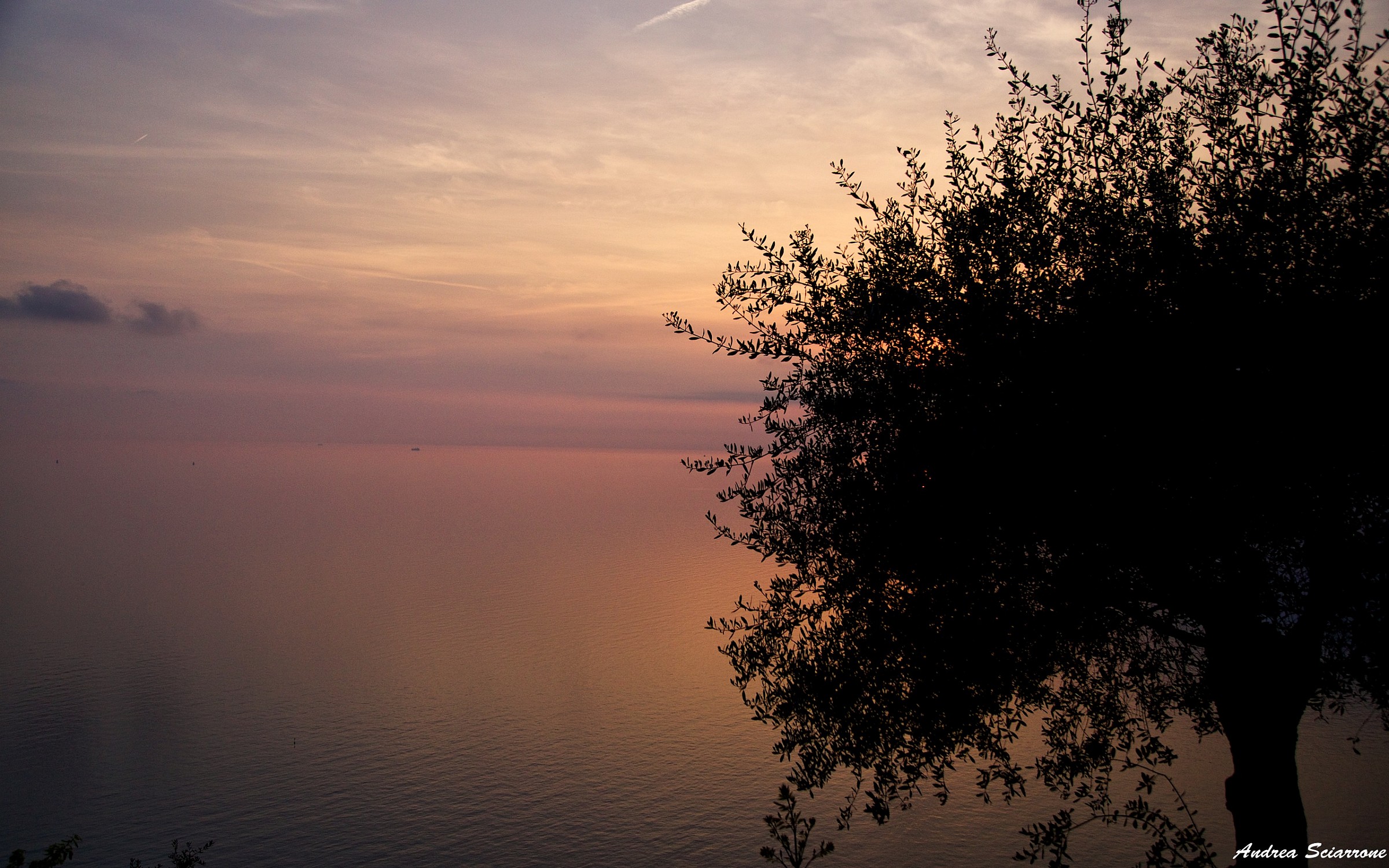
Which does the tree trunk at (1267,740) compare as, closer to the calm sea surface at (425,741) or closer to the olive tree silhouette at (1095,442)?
the olive tree silhouette at (1095,442)

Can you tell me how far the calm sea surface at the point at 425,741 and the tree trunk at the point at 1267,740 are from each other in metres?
39.8

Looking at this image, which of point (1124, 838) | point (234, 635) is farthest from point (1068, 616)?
point (234, 635)

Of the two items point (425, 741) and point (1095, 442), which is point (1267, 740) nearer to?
point (1095, 442)

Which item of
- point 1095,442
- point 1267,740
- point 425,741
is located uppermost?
point 1095,442

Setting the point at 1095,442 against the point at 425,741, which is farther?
the point at 425,741

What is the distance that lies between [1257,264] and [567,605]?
110512 millimetres

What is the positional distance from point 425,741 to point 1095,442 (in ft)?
211

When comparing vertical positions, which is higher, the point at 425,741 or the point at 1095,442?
the point at 1095,442

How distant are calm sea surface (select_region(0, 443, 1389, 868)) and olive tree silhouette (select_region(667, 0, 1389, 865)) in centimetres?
3949

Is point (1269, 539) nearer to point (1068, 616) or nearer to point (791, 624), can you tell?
point (1068, 616)

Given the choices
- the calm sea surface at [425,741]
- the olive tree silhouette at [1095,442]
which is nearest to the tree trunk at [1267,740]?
the olive tree silhouette at [1095,442]

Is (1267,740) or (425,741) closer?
(1267,740)

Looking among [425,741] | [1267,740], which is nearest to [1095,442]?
[1267,740]

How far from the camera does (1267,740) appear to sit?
31.7 feet
